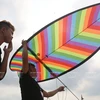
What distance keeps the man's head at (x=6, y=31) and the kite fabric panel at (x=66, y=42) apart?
1956 millimetres

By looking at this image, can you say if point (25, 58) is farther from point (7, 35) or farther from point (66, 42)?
point (66, 42)

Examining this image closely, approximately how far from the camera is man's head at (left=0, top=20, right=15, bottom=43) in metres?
2.69

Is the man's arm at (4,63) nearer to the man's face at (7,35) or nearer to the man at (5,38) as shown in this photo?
the man at (5,38)

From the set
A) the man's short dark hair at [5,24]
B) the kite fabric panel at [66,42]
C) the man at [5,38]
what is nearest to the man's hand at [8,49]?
the man at [5,38]

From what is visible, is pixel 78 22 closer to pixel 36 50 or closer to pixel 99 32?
pixel 99 32

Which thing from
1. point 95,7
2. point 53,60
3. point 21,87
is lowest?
point 53,60

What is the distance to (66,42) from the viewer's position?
5246 millimetres

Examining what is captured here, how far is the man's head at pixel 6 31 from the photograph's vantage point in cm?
269

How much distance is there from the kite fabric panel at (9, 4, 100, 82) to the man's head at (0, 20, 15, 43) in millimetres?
1956

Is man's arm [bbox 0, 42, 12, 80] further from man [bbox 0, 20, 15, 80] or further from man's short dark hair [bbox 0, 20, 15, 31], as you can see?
man's short dark hair [bbox 0, 20, 15, 31]

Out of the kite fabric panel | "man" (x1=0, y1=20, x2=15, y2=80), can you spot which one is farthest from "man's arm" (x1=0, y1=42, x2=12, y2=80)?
the kite fabric panel

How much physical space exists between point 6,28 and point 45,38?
Answer: 2.35m

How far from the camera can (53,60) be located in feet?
18.1

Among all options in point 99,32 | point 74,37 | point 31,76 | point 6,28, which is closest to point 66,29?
point 74,37
